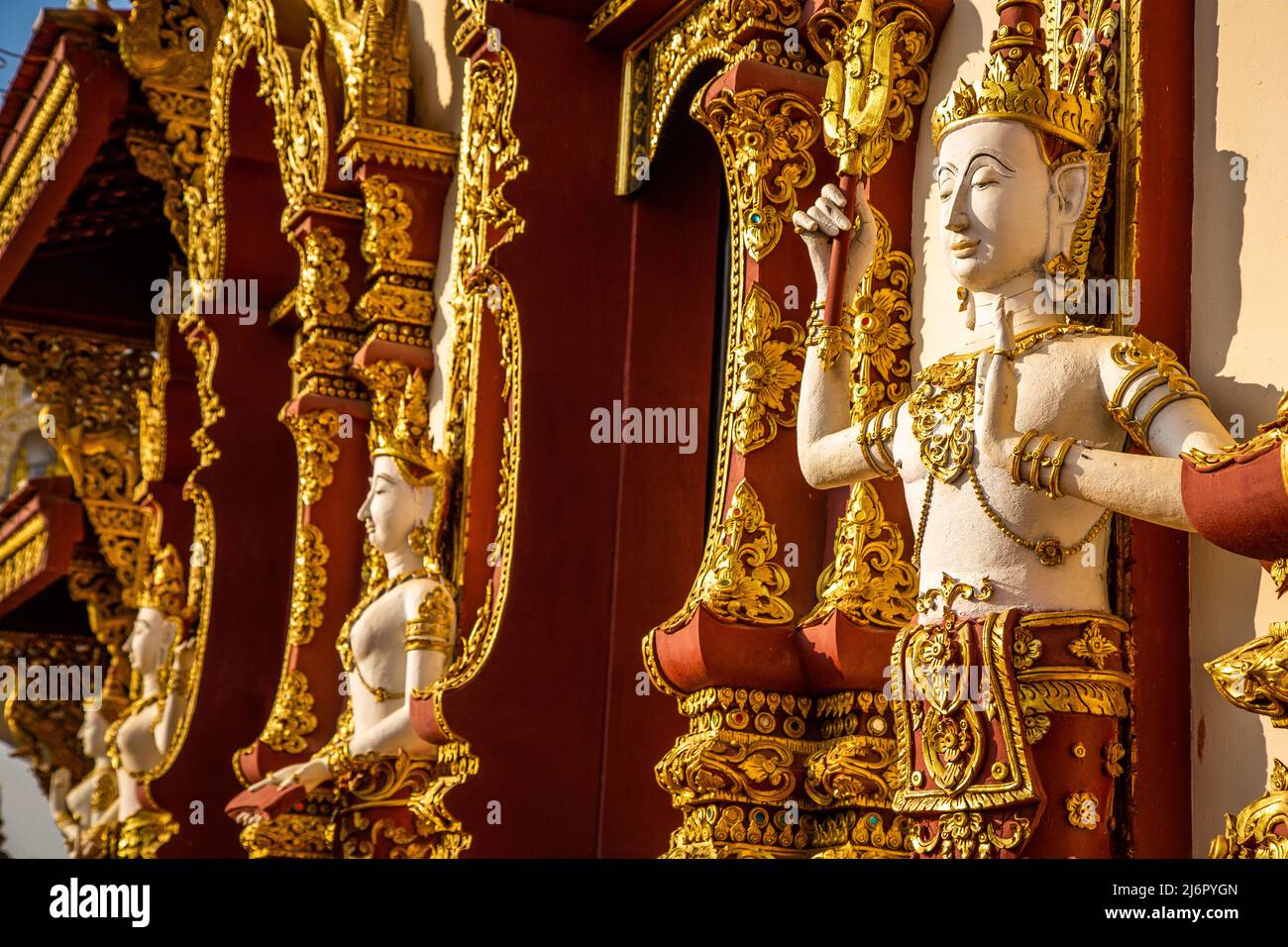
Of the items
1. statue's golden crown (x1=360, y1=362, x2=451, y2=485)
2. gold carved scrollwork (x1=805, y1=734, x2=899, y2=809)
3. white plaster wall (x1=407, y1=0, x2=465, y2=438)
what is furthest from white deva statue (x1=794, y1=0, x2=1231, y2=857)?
white plaster wall (x1=407, y1=0, x2=465, y2=438)

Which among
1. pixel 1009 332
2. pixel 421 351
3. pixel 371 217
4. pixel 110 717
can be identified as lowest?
pixel 110 717

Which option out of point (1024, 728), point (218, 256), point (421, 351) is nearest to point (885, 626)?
point (1024, 728)

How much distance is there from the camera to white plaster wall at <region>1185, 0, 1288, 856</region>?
2.52m

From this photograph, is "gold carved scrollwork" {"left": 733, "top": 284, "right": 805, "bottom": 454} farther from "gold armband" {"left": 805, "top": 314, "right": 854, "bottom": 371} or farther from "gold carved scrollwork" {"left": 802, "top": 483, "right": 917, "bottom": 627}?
"gold armband" {"left": 805, "top": 314, "right": 854, "bottom": 371}

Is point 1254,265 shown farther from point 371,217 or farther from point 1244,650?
point 371,217

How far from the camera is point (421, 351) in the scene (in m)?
5.43

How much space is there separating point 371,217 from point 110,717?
4.19 meters

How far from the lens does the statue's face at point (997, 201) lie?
2.69 meters

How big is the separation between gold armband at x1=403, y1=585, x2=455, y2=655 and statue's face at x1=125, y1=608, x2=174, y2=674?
3.03 meters

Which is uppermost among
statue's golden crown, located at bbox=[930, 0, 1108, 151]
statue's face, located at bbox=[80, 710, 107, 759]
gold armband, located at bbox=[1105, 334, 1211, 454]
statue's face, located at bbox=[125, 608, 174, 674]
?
statue's golden crown, located at bbox=[930, 0, 1108, 151]

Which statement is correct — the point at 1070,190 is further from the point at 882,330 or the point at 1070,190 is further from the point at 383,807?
the point at 383,807

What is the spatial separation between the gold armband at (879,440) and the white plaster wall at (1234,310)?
42 cm

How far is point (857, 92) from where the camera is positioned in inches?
126

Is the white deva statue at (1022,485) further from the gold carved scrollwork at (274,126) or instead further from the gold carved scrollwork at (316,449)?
the gold carved scrollwork at (274,126)
